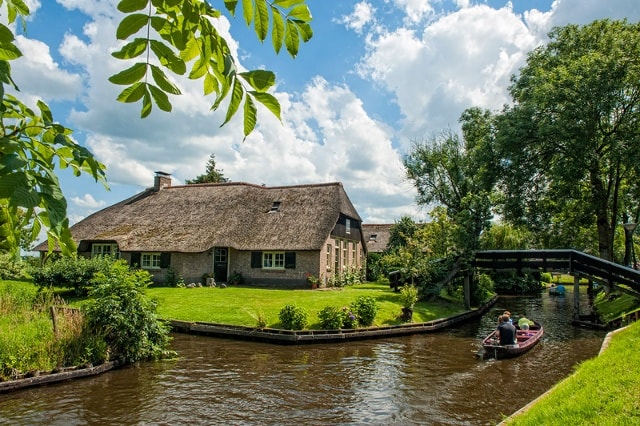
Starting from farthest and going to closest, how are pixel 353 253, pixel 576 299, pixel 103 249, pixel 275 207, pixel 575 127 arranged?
1. pixel 353 253
2. pixel 103 249
3. pixel 275 207
4. pixel 576 299
5. pixel 575 127

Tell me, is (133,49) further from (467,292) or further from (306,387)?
(467,292)

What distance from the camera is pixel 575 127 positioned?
23.2 metres

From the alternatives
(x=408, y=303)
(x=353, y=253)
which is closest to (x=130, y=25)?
(x=408, y=303)

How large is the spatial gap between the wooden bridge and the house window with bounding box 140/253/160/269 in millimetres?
21508

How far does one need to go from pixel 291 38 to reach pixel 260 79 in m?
0.31

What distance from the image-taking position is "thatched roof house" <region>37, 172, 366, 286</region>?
3153cm

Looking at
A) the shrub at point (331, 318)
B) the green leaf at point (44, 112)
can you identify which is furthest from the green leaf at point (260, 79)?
the shrub at point (331, 318)

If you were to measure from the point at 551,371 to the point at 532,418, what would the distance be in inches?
325

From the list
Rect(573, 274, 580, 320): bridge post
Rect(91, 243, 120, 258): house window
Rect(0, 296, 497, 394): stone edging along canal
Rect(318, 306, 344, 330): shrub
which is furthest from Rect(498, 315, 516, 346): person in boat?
Answer: Rect(91, 243, 120, 258): house window

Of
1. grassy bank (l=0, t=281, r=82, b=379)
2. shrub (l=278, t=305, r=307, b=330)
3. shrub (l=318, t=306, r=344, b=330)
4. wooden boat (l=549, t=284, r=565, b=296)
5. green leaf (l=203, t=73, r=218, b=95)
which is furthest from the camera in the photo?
wooden boat (l=549, t=284, r=565, b=296)

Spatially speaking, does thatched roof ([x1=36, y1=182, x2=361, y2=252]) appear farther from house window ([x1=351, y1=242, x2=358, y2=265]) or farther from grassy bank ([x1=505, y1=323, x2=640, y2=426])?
grassy bank ([x1=505, y1=323, x2=640, y2=426])

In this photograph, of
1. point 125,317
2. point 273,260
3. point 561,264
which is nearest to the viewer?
point 125,317

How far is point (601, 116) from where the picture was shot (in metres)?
24.6

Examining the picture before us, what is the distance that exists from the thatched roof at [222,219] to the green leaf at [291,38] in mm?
28201
